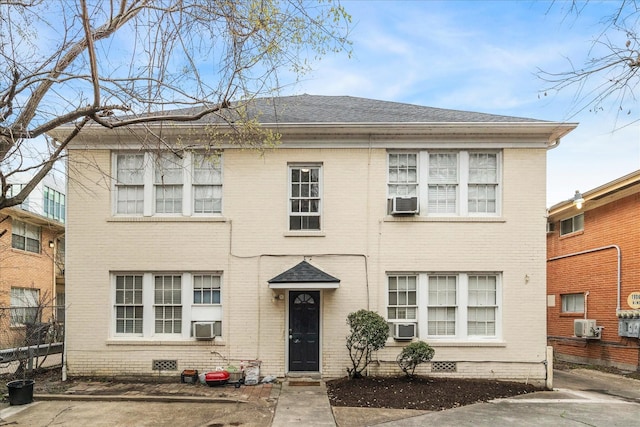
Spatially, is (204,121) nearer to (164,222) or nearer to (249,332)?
(164,222)

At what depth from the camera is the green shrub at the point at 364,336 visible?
34.2ft

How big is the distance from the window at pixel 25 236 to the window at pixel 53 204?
5.70ft


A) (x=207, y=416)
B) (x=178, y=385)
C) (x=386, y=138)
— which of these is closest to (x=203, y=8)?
(x=386, y=138)

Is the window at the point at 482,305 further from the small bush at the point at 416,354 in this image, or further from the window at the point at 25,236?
the window at the point at 25,236

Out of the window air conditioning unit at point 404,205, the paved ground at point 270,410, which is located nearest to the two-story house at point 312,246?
the window air conditioning unit at point 404,205

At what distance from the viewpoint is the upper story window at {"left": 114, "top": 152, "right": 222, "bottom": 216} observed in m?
11.9

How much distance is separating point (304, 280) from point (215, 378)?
294cm

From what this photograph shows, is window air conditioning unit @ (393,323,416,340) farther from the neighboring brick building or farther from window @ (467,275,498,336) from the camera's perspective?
the neighboring brick building

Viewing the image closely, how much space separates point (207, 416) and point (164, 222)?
4.96 meters

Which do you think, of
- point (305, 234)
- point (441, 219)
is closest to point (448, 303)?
point (441, 219)

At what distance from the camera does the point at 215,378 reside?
10.7m

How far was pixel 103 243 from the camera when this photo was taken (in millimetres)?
11719

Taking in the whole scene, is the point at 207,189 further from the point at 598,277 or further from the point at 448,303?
the point at 598,277

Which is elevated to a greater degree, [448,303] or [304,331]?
[448,303]
